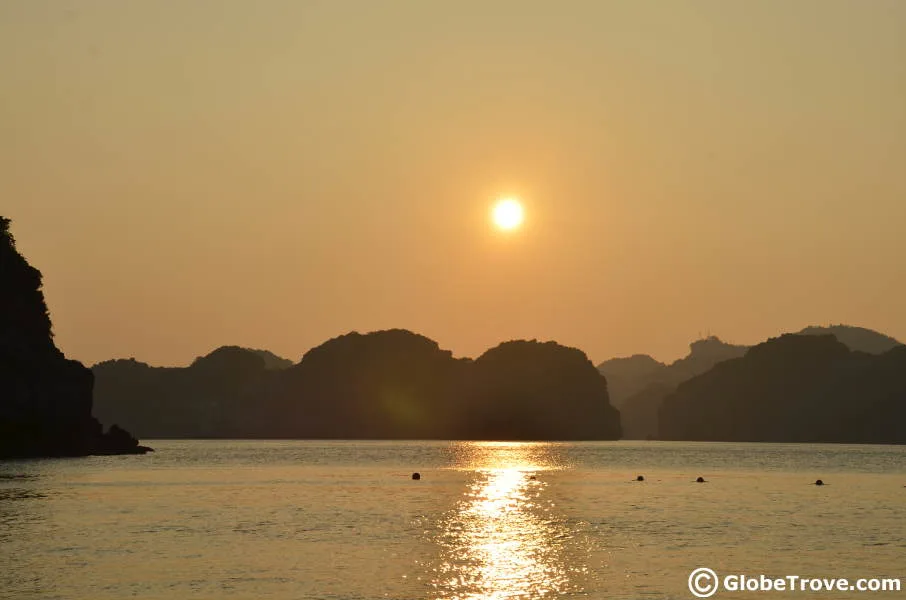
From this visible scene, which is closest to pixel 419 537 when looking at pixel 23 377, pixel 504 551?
pixel 504 551

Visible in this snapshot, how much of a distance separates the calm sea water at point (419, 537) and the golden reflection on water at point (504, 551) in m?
0.16

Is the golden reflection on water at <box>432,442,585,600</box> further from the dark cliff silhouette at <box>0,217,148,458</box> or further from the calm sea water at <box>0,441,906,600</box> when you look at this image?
the dark cliff silhouette at <box>0,217,148,458</box>

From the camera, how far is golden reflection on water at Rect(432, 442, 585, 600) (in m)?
56.8

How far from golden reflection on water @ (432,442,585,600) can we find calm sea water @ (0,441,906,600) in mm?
161

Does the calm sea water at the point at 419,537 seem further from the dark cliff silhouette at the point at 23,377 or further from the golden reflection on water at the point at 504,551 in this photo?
the dark cliff silhouette at the point at 23,377

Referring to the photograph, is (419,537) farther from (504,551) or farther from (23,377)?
(23,377)

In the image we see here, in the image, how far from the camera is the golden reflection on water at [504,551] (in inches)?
2238

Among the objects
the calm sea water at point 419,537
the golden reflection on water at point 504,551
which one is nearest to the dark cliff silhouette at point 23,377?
the calm sea water at point 419,537

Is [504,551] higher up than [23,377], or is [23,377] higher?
[23,377]

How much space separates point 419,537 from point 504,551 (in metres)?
9.91

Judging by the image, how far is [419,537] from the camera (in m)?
80.1

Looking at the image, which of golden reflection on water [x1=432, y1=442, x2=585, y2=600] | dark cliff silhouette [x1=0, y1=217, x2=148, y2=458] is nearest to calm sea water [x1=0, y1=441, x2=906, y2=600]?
golden reflection on water [x1=432, y1=442, x2=585, y2=600]

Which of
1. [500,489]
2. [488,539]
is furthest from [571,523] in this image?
[500,489]

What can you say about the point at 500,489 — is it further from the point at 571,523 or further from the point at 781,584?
the point at 781,584
